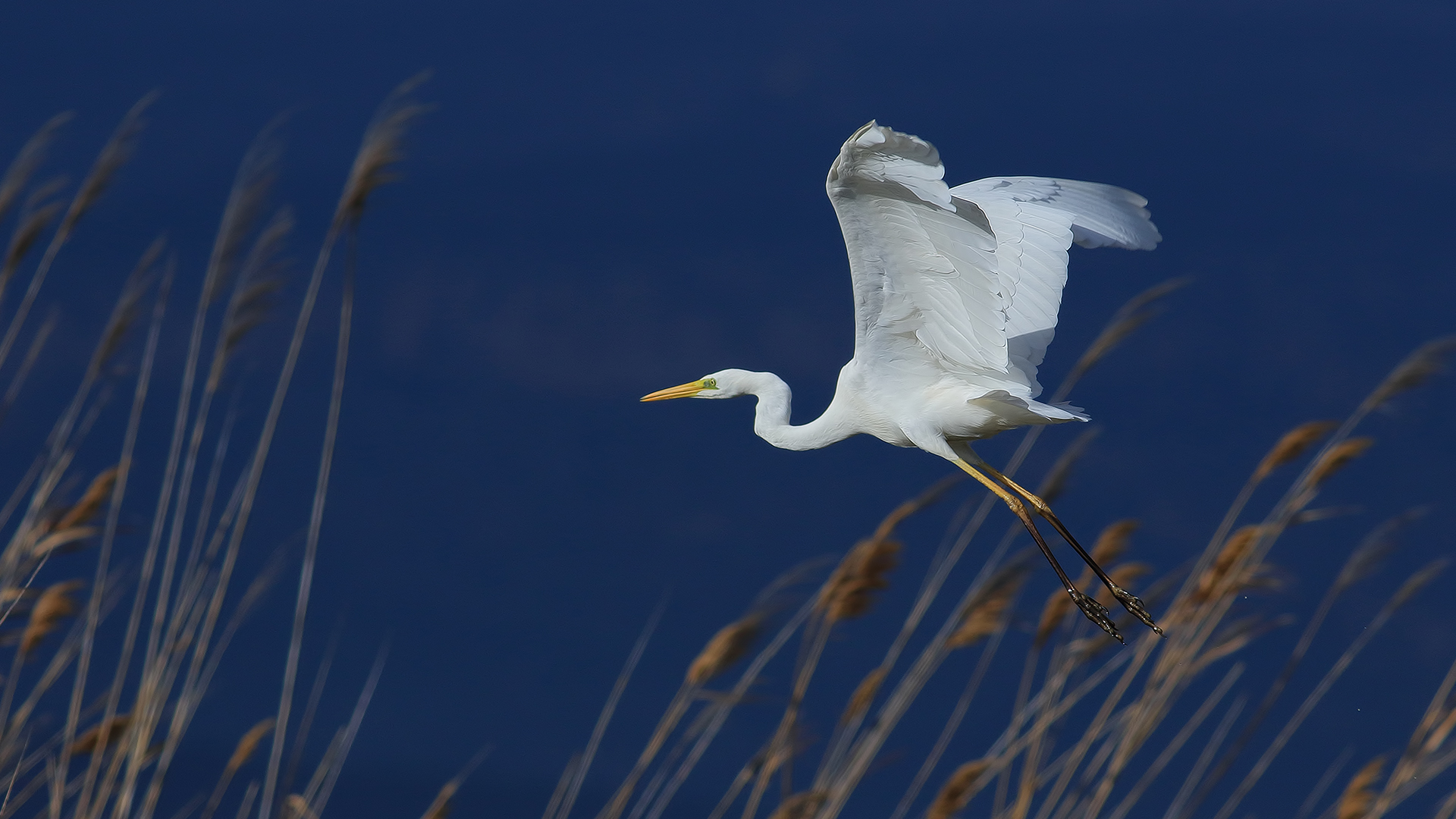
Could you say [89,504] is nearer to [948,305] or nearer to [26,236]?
[26,236]

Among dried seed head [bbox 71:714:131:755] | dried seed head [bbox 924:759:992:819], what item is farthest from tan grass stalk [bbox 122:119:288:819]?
dried seed head [bbox 924:759:992:819]

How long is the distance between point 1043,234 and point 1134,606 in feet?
2.83

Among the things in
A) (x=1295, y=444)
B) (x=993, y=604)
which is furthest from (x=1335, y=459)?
(x=993, y=604)

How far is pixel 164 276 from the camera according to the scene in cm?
241

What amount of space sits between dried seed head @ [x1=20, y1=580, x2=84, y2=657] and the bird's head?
1.44 metres

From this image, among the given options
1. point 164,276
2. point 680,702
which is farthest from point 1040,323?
point 164,276

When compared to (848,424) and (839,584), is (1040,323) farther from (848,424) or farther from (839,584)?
(839,584)

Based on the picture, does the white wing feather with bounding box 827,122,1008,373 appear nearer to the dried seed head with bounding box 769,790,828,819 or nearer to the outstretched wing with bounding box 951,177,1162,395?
the outstretched wing with bounding box 951,177,1162,395

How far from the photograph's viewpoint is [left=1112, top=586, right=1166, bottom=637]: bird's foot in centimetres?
236

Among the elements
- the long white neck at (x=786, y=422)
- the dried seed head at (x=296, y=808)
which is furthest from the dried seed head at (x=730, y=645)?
the long white neck at (x=786, y=422)

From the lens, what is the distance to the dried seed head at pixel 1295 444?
2.19 meters

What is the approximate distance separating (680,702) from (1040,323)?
127cm

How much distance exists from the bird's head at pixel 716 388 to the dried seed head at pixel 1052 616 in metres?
1.02

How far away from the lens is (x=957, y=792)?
2.04 metres
